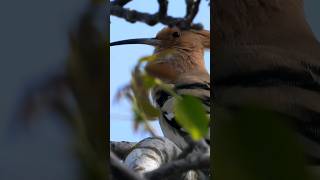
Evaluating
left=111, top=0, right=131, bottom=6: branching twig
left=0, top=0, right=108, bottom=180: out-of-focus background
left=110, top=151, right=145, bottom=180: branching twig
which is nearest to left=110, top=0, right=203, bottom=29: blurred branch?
left=111, top=0, right=131, bottom=6: branching twig

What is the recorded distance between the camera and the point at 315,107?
547mm

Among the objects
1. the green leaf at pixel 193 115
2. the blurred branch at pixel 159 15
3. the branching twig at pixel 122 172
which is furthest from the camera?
the blurred branch at pixel 159 15

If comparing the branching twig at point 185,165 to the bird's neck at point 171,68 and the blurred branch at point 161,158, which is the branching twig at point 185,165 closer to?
the blurred branch at point 161,158

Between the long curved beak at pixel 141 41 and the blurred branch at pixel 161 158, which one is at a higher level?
the long curved beak at pixel 141 41

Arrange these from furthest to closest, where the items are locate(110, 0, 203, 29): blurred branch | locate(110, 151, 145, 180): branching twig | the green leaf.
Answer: locate(110, 0, 203, 29): blurred branch, locate(110, 151, 145, 180): branching twig, the green leaf

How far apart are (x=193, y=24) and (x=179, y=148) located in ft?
0.59

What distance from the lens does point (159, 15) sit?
1.95ft

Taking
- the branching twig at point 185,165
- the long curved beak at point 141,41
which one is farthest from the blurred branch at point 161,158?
the long curved beak at point 141,41

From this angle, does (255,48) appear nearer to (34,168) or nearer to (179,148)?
(179,148)

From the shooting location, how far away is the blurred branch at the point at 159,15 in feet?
1.94

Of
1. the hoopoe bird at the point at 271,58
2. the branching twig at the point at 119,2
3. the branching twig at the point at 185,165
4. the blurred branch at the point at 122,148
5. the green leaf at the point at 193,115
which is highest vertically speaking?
the branching twig at the point at 119,2

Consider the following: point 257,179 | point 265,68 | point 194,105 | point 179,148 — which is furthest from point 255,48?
point 257,179

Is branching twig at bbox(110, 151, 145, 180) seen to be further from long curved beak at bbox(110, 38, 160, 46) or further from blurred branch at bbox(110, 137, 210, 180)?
long curved beak at bbox(110, 38, 160, 46)

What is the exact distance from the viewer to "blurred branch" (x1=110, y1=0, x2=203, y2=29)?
0.59 meters
